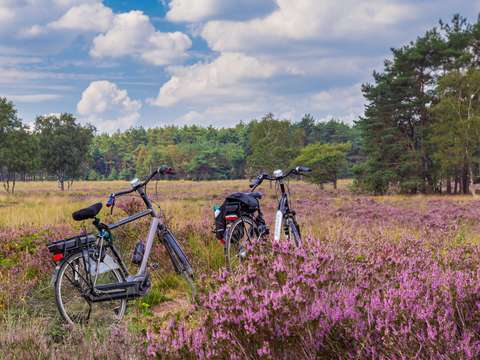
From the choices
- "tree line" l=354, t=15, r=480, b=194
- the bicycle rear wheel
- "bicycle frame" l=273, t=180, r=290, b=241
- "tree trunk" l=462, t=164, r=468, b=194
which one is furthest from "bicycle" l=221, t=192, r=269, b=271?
"tree trunk" l=462, t=164, r=468, b=194

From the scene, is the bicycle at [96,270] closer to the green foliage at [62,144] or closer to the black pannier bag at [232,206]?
the black pannier bag at [232,206]

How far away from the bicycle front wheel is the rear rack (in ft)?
0.26

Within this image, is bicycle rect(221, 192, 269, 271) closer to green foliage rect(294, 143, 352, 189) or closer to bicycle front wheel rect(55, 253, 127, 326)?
bicycle front wheel rect(55, 253, 127, 326)

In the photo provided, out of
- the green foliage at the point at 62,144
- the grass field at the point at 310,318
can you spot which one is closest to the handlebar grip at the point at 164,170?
the grass field at the point at 310,318

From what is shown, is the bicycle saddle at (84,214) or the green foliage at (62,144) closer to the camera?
the bicycle saddle at (84,214)

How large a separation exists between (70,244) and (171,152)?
10454cm

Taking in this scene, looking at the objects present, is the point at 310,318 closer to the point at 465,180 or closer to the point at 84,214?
the point at 84,214

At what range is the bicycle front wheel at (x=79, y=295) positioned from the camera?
446 cm

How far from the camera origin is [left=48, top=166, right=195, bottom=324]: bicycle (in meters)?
4.47

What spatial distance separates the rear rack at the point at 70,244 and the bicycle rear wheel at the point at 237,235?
179 cm

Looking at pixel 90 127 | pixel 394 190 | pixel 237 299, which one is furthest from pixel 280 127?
pixel 237 299

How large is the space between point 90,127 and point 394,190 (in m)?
40.0

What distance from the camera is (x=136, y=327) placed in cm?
444

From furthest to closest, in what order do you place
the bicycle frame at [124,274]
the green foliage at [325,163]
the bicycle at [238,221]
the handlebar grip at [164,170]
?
the green foliage at [325,163], the bicycle at [238,221], the handlebar grip at [164,170], the bicycle frame at [124,274]
